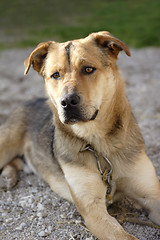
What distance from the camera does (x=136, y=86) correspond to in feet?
29.8

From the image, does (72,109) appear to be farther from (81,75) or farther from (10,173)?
(10,173)

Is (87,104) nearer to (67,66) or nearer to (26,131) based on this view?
(67,66)

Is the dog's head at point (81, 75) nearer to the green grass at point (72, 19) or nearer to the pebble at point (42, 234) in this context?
the pebble at point (42, 234)

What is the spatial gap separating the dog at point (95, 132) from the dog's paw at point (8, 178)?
0.98m

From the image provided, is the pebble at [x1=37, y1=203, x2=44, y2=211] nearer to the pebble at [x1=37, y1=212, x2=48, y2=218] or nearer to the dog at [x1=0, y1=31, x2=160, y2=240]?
the pebble at [x1=37, y1=212, x2=48, y2=218]

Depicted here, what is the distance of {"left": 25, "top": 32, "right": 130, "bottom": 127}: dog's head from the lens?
11.4 feet

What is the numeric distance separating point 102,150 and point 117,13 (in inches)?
729

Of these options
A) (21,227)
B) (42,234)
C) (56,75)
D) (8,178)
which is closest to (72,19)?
(8,178)

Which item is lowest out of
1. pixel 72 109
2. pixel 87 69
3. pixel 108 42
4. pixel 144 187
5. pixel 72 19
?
pixel 72 19

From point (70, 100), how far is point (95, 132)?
2.24 feet

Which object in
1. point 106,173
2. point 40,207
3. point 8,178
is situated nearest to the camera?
point 106,173

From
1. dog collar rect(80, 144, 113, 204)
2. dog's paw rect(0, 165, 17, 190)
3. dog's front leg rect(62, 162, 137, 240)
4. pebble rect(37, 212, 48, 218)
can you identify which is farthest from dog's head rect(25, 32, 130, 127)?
dog's paw rect(0, 165, 17, 190)

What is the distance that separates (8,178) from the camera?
16.0 ft

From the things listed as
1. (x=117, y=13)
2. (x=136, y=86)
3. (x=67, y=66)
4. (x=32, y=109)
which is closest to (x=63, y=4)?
(x=117, y=13)
